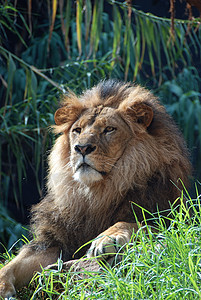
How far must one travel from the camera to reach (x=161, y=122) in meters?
3.44

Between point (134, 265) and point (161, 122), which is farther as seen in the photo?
point (161, 122)

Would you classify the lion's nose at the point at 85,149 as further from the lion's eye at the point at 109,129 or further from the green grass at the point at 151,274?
the green grass at the point at 151,274

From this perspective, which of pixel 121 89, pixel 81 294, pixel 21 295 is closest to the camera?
pixel 81 294

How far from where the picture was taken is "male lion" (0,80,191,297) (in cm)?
319

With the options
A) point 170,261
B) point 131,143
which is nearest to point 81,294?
point 170,261

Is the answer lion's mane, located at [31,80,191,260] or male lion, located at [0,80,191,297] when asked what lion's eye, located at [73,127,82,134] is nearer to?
male lion, located at [0,80,191,297]

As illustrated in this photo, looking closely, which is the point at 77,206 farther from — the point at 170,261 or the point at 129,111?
the point at 170,261

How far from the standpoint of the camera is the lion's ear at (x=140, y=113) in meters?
3.36

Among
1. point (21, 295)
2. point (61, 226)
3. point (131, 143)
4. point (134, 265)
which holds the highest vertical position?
point (131, 143)

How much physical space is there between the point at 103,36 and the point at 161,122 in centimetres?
324

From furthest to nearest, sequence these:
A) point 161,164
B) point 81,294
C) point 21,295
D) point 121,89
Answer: point 121,89 < point 161,164 < point 21,295 < point 81,294

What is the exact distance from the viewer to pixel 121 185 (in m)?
3.25

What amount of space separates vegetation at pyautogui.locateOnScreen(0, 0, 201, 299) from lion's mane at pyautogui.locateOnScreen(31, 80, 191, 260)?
0.83 ft

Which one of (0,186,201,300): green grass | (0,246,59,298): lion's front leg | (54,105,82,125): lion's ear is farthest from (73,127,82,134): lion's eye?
(0,186,201,300): green grass
